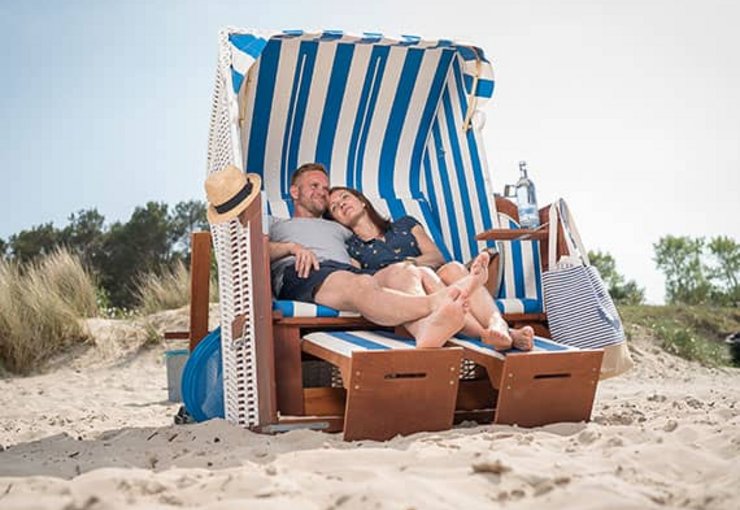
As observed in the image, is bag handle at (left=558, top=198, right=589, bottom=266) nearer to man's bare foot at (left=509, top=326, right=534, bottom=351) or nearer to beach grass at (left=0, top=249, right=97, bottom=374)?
man's bare foot at (left=509, top=326, right=534, bottom=351)

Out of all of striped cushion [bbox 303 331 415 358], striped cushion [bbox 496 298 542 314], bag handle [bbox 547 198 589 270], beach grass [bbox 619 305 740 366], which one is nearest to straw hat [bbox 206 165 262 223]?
striped cushion [bbox 303 331 415 358]

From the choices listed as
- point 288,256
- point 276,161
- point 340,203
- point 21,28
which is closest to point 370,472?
point 288,256

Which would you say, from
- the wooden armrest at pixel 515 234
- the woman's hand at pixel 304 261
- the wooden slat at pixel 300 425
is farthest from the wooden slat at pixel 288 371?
the wooden armrest at pixel 515 234

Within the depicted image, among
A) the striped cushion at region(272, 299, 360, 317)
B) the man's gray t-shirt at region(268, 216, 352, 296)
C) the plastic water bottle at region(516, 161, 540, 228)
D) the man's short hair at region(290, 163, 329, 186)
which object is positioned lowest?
the striped cushion at region(272, 299, 360, 317)

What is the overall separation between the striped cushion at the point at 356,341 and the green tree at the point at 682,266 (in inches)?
431

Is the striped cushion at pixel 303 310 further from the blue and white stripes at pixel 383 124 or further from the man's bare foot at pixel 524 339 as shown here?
the blue and white stripes at pixel 383 124

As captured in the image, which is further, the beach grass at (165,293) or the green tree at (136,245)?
the green tree at (136,245)

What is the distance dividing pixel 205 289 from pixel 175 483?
8.66ft

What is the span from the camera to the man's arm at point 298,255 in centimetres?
400

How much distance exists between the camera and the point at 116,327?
904 centimetres

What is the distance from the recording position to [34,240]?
2019cm

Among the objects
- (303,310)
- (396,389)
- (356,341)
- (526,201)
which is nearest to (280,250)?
(303,310)

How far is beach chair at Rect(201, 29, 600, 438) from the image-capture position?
3436mm

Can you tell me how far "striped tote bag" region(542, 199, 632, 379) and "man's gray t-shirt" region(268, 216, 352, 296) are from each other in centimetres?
115
